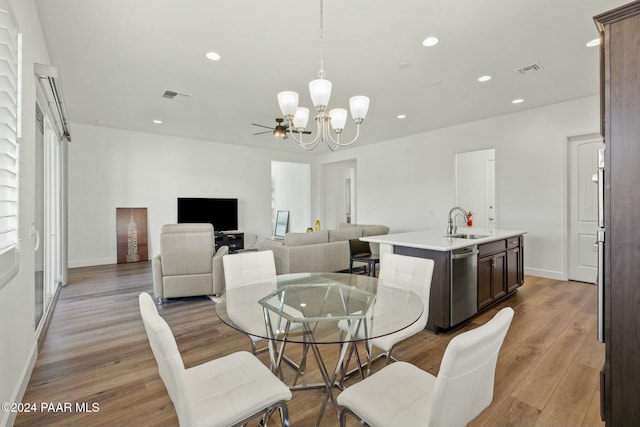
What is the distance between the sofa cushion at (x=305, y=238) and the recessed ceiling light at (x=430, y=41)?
281cm

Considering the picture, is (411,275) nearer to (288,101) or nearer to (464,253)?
(464,253)

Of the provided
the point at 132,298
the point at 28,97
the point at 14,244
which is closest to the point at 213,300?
the point at 132,298

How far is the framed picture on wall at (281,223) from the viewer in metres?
9.37

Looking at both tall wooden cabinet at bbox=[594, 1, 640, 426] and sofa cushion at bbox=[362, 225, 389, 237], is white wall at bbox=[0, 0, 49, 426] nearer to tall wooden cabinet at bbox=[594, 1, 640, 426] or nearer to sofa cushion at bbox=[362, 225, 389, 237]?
tall wooden cabinet at bbox=[594, 1, 640, 426]

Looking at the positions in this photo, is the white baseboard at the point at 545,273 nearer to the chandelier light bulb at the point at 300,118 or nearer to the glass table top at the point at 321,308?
the glass table top at the point at 321,308

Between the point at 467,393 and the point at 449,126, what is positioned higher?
the point at 449,126

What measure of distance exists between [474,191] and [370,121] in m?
2.98

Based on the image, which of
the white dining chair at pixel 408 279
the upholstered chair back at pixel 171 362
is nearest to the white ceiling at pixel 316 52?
the white dining chair at pixel 408 279

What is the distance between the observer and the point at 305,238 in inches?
178

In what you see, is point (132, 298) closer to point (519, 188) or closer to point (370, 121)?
point (370, 121)

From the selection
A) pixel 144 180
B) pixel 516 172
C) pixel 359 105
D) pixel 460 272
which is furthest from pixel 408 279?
pixel 144 180

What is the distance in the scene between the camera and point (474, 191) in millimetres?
6777

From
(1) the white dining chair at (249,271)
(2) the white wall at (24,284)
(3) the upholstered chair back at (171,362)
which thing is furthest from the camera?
(1) the white dining chair at (249,271)

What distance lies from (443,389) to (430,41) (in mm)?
3033
